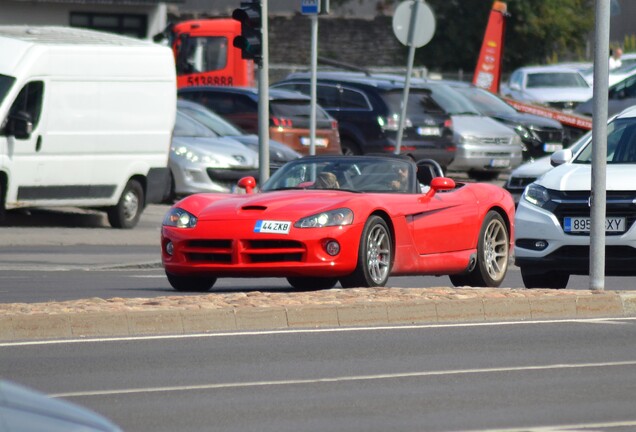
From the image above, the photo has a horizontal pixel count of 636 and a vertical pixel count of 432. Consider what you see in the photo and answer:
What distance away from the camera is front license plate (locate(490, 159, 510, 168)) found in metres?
33.7

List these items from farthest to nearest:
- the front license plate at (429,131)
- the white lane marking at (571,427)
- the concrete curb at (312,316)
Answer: the front license plate at (429,131), the concrete curb at (312,316), the white lane marking at (571,427)

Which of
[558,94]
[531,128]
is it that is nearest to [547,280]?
[531,128]

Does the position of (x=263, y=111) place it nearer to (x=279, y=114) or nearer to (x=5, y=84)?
(x=5, y=84)

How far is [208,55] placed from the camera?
147 feet

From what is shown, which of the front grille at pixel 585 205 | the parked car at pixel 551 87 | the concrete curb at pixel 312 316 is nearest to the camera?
the concrete curb at pixel 312 316

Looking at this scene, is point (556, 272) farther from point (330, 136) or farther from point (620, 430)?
point (330, 136)

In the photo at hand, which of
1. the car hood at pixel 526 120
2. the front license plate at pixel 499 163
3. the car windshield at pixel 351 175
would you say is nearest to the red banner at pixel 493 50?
the car hood at pixel 526 120

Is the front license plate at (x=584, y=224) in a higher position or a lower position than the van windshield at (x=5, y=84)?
lower

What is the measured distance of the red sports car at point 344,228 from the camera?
14156mm

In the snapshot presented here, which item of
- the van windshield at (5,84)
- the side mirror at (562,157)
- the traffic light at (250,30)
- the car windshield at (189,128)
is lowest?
the car windshield at (189,128)

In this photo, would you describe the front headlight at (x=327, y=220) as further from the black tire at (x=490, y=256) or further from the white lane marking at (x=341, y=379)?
the white lane marking at (x=341, y=379)

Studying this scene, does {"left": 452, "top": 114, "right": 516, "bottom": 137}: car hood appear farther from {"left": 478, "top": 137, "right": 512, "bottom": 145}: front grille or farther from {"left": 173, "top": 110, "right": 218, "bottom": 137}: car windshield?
{"left": 173, "top": 110, "right": 218, "bottom": 137}: car windshield

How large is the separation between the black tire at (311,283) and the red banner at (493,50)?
102ft

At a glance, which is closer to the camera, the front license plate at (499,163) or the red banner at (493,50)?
the front license plate at (499,163)
